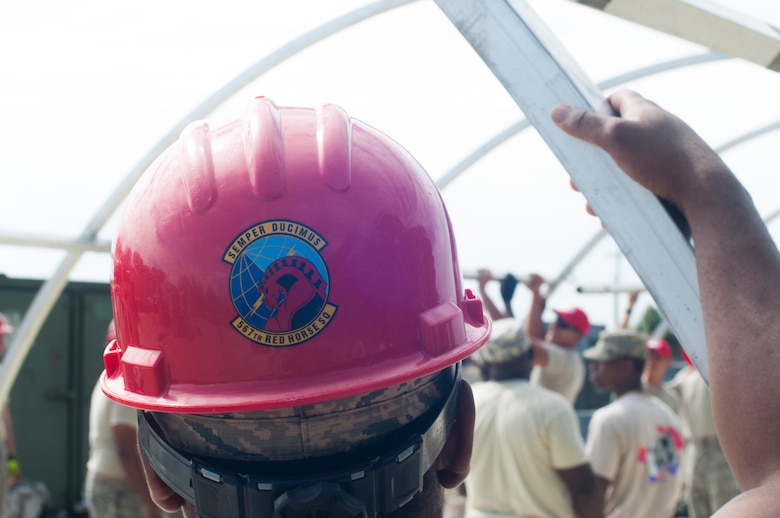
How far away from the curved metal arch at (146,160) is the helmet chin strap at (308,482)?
13.0 feet

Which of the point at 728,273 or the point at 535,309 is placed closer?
the point at 728,273

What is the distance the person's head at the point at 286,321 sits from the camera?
1405 millimetres

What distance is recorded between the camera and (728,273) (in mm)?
1194

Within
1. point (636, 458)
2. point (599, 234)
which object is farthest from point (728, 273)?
point (599, 234)

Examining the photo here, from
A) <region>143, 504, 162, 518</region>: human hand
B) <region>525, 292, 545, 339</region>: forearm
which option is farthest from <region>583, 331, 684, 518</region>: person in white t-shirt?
<region>143, 504, 162, 518</region>: human hand

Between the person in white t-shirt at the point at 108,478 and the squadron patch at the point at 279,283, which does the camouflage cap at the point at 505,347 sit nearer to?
the person in white t-shirt at the point at 108,478

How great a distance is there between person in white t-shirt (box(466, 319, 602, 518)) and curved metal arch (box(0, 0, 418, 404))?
2082 millimetres

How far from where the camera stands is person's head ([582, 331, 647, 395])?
599 centimetres

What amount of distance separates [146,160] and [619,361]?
3325 millimetres

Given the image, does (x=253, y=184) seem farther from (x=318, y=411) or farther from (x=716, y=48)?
(x=716, y=48)

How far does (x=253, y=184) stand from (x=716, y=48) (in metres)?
0.94

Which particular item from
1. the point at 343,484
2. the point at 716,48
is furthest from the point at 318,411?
the point at 716,48

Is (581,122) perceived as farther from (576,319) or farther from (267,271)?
(576,319)

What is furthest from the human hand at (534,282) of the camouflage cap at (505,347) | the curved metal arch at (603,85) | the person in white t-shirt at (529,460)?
the person in white t-shirt at (529,460)
